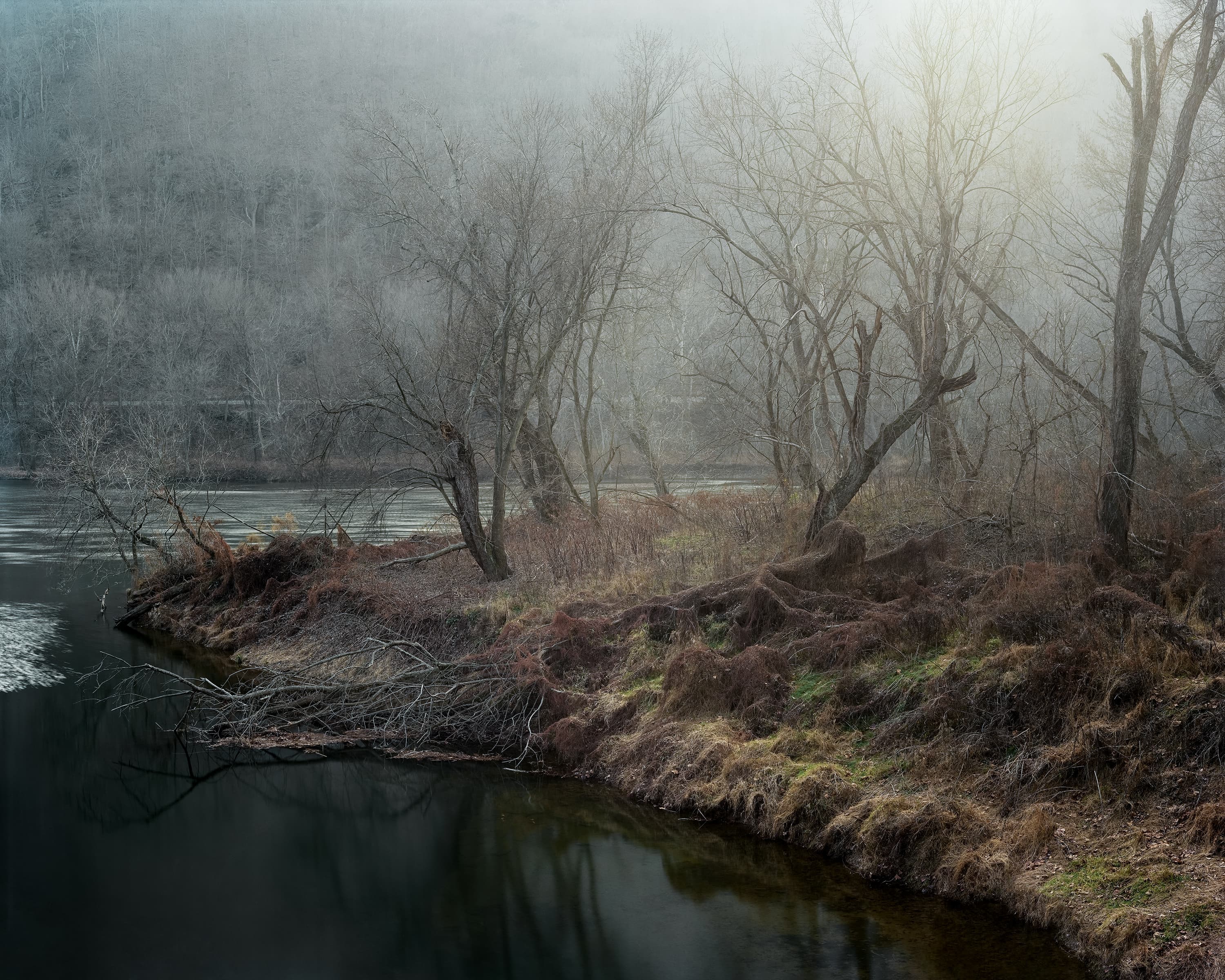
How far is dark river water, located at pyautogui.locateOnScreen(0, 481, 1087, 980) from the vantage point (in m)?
7.21

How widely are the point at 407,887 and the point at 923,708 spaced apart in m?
4.79

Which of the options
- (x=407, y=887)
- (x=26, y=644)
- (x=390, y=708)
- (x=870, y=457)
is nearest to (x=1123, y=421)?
(x=870, y=457)

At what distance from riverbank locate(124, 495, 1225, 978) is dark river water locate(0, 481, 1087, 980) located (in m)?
0.40

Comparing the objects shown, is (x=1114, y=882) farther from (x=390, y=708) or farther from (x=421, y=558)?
(x=421, y=558)

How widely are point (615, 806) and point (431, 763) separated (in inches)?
105

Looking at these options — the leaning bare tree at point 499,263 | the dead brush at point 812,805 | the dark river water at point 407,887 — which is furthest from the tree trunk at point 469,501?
the dead brush at point 812,805

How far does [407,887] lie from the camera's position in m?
8.73

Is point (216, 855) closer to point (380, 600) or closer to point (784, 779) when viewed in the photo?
point (784, 779)

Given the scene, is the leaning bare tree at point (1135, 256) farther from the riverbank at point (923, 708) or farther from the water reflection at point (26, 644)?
the water reflection at point (26, 644)

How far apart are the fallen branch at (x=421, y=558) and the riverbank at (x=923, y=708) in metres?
2.47

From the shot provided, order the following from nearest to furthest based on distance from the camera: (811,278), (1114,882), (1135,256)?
1. (1114,882)
2. (1135,256)
3. (811,278)

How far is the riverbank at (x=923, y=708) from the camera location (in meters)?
6.96

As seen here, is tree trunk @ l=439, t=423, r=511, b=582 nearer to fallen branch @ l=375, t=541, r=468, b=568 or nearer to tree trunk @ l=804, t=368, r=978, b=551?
fallen branch @ l=375, t=541, r=468, b=568

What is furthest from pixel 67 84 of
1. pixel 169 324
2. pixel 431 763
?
pixel 431 763
